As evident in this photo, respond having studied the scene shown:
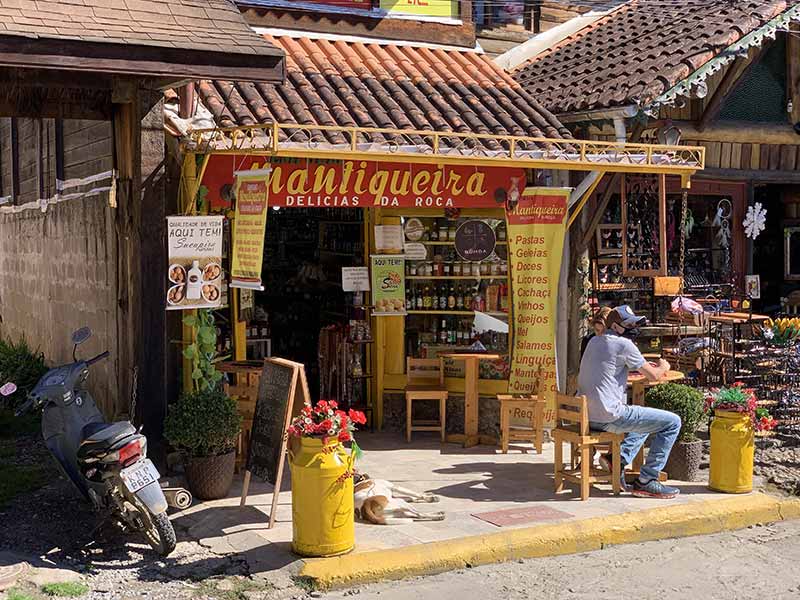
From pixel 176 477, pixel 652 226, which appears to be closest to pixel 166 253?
pixel 176 477

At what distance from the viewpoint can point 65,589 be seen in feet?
22.7

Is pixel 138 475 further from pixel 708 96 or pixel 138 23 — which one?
pixel 708 96

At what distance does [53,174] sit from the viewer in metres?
13.0

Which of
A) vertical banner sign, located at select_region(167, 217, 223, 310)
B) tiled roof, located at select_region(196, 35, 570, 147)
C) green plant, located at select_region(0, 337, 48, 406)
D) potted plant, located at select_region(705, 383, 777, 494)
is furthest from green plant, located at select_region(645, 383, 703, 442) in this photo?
green plant, located at select_region(0, 337, 48, 406)

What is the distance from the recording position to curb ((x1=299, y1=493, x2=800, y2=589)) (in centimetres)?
734

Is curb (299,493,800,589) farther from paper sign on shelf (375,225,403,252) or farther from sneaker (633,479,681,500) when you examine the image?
paper sign on shelf (375,225,403,252)

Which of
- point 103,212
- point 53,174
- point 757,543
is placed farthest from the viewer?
point 53,174

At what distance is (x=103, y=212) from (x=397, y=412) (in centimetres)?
403

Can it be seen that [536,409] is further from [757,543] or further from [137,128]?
[137,128]

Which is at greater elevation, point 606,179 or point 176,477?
point 606,179

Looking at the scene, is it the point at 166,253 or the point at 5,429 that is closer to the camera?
the point at 166,253

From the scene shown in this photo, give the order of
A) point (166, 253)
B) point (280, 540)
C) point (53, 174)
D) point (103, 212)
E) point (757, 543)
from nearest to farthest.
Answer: point (280, 540)
point (757, 543)
point (166, 253)
point (103, 212)
point (53, 174)

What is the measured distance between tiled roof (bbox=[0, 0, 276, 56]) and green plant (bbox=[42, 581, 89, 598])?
12.4 feet

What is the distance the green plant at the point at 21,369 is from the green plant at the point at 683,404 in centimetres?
800
